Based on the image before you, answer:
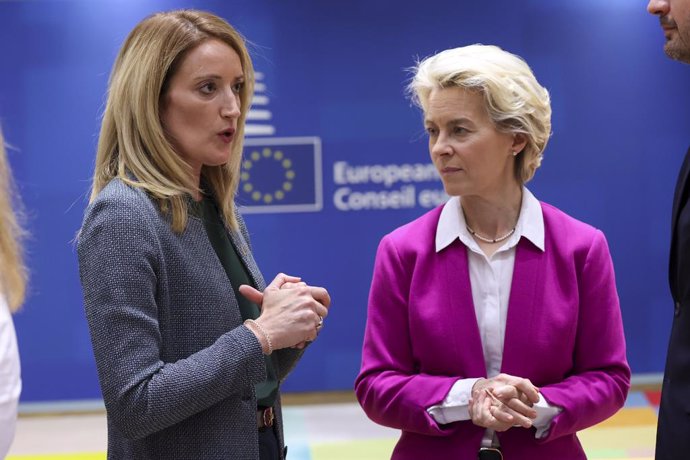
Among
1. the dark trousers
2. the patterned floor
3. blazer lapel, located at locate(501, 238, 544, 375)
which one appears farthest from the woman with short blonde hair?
the patterned floor

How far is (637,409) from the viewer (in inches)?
251

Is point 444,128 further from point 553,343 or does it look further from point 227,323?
point 227,323

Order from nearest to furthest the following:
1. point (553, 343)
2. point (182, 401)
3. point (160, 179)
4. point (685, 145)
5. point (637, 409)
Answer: point (182, 401) < point (160, 179) < point (553, 343) < point (637, 409) < point (685, 145)

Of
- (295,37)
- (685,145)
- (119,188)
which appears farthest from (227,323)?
(685,145)

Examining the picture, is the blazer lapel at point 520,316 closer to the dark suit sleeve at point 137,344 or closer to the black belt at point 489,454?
the black belt at point 489,454

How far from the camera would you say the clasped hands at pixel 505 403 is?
2373 mm

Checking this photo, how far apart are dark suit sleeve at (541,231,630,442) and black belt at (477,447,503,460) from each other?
122 mm

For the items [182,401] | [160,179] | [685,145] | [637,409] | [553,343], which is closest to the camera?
[182,401]

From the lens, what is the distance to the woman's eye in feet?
7.65

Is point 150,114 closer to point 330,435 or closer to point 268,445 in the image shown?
point 268,445

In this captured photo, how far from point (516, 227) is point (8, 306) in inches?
52.9

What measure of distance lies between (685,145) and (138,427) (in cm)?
A: 561

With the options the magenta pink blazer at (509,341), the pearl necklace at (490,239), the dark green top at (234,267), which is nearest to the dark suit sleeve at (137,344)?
the dark green top at (234,267)

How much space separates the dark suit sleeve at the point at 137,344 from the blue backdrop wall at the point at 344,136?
4.41 meters
